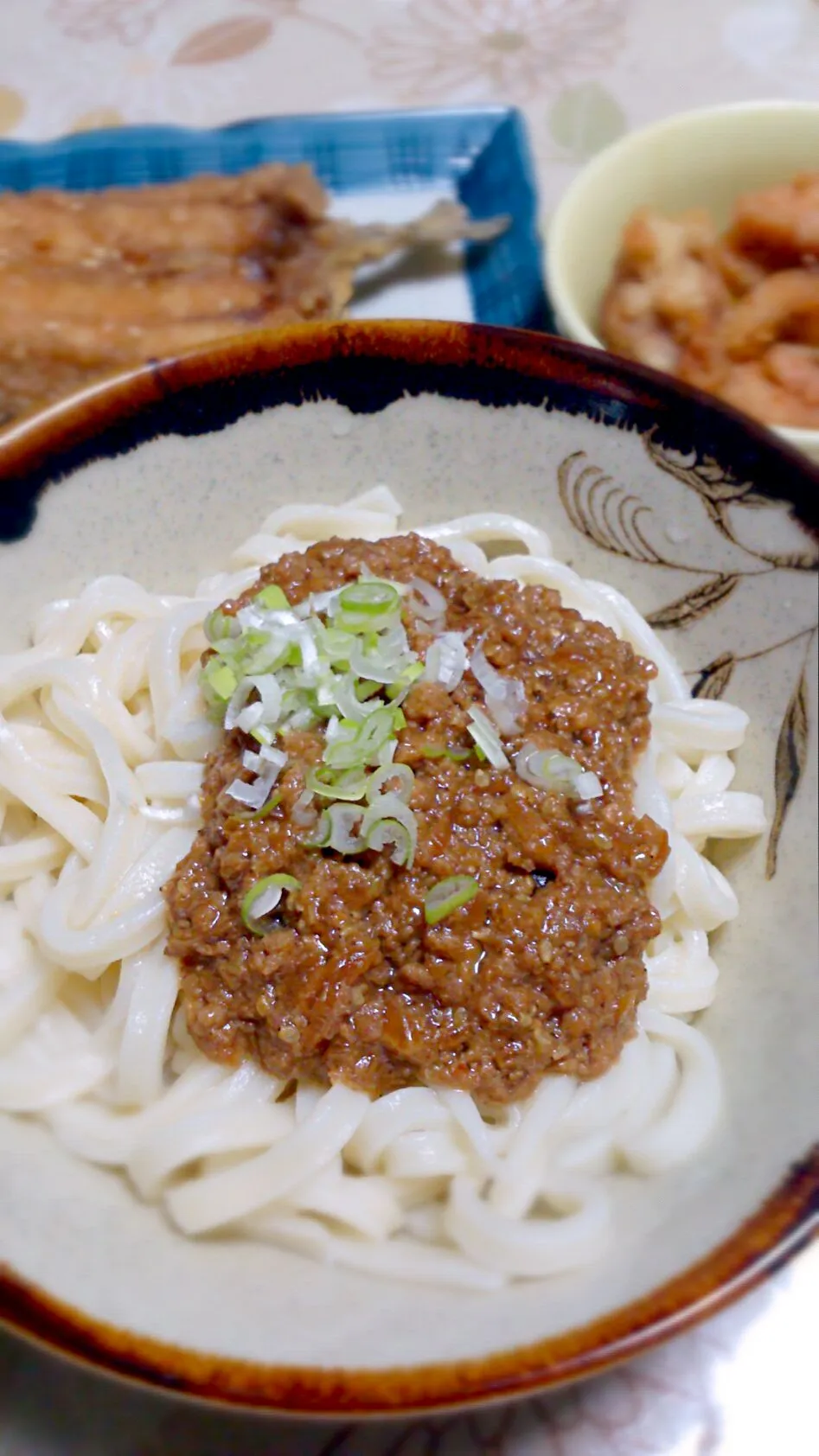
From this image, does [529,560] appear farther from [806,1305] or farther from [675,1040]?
[806,1305]

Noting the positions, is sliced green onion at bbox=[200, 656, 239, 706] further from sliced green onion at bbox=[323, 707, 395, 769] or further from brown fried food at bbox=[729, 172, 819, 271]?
brown fried food at bbox=[729, 172, 819, 271]

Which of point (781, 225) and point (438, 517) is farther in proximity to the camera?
point (781, 225)

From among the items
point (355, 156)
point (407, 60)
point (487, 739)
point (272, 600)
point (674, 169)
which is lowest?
point (487, 739)

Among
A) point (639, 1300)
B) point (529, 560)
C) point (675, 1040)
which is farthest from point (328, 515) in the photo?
point (639, 1300)

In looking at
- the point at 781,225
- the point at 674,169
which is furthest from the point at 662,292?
the point at 674,169

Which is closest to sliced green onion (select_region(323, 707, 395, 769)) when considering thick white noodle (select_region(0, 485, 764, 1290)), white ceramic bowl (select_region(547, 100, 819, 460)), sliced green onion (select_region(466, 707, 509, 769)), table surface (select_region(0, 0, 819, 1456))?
sliced green onion (select_region(466, 707, 509, 769))

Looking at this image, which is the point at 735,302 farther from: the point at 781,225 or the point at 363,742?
the point at 363,742
